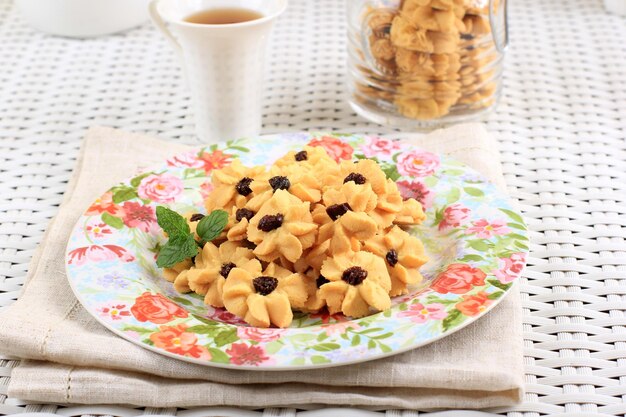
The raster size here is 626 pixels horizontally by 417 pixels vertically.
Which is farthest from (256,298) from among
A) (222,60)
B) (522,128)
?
(522,128)

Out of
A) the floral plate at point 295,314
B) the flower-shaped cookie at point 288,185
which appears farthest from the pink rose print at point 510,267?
the flower-shaped cookie at point 288,185

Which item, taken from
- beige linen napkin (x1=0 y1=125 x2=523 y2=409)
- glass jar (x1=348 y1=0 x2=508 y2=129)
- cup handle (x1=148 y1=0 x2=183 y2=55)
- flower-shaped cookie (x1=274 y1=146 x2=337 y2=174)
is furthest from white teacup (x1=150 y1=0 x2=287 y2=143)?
beige linen napkin (x1=0 y1=125 x2=523 y2=409)

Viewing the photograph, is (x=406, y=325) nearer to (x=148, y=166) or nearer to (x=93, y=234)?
(x=93, y=234)

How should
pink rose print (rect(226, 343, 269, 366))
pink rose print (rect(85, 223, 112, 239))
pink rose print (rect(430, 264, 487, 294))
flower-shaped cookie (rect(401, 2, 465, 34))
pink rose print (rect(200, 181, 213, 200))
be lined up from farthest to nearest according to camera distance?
flower-shaped cookie (rect(401, 2, 465, 34)), pink rose print (rect(200, 181, 213, 200)), pink rose print (rect(85, 223, 112, 239)), pink rose print (rect(430, 264, 487, 294)), pink rose print (rect(226, 343, 269, 366))

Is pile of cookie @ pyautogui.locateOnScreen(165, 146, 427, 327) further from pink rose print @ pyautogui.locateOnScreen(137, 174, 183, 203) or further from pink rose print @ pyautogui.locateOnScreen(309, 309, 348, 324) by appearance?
pink rose print @ pyautogui.locateOnScreen(137, 174, 183, 203)

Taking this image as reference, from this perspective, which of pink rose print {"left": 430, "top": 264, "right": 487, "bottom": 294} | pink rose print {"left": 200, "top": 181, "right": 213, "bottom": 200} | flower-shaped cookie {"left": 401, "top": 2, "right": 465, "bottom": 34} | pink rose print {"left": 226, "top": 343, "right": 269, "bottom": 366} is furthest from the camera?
flower-shaped cookie {"left": 401, "top": 2, "right": 465, "bottom": 34}

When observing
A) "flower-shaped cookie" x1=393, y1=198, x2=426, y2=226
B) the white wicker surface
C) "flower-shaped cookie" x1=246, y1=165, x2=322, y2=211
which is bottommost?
the white wicker surface

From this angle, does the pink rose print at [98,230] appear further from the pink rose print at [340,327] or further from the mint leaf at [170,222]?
the pink rose print at [340,327]
